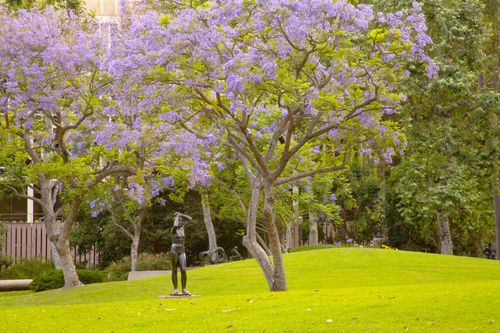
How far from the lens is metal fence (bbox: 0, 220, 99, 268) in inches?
1665

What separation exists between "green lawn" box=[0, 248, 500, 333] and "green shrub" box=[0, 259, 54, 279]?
1186 cm

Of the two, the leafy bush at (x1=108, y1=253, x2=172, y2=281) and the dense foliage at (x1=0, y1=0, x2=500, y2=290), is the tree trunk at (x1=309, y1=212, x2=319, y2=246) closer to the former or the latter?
the dense foliage at (x1=0, y1=0, x2=500, y2=290)

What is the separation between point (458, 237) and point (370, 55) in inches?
844

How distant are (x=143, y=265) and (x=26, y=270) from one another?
19.1ft

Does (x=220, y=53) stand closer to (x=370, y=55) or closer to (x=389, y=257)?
(x=370, y=55)

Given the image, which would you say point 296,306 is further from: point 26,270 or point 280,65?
point 26,270

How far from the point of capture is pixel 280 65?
19250mm

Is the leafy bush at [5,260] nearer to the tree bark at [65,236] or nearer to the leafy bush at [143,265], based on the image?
the leafy bush at [143,265]

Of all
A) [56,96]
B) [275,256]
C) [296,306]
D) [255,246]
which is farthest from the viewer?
[56,96]

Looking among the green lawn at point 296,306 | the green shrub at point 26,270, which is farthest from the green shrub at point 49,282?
the green shrub at point 26,270

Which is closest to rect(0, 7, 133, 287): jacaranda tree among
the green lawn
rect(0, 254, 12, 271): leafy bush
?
the green lawn

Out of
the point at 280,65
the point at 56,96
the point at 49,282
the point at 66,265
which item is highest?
the point at 56,96

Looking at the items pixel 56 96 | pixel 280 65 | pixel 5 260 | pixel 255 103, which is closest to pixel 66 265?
pixel 56 96

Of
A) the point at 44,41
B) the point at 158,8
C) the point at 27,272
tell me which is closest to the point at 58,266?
the point at 27,272
